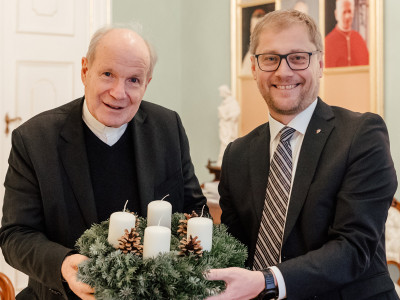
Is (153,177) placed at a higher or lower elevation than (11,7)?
lower

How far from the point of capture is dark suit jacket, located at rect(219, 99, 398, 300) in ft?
4.95

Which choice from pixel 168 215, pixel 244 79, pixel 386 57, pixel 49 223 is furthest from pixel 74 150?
pixel 244 79

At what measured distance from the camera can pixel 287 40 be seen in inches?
66.5

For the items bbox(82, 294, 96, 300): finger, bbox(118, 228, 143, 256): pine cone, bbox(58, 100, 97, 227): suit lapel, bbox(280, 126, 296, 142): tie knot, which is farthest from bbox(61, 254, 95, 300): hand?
bbox(280, 126, 296, 142): tie knot

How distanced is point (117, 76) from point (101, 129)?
0.81ft

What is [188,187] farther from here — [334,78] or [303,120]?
[334,78]

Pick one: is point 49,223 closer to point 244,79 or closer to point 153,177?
point 153,177

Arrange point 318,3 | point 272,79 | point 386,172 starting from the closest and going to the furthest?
point 386,172, point 272,79, point 318,3

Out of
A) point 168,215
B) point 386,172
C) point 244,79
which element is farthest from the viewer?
point 244,79

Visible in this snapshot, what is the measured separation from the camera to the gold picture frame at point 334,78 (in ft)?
11.9

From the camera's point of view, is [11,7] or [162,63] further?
[162,63]

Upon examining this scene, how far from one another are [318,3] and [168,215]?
9.86ft

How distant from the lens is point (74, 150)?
5.67ft

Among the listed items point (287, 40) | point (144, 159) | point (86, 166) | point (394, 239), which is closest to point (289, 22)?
point (287, 40)
